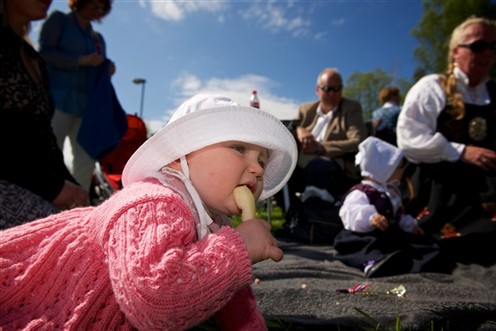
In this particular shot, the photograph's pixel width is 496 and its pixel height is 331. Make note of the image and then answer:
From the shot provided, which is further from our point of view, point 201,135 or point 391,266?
point 391,266

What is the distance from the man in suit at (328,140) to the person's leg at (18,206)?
2565mm

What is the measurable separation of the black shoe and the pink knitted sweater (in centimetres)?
169

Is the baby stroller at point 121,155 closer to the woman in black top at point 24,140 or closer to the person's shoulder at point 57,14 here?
the person's shoulder at point 57,14

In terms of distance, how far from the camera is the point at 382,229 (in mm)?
2508

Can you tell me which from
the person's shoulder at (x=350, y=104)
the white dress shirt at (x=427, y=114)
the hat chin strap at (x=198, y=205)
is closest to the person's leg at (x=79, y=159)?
the hat chin strap at (x=198, y=205)

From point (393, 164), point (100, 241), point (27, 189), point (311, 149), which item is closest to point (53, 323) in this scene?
point (100, 241)

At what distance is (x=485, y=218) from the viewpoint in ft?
8.51

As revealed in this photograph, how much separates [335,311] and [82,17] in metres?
3.05

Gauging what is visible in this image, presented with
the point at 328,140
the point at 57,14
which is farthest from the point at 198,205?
the point at 328,140

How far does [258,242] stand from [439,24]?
778 inches

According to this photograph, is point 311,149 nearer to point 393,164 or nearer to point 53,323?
point 393,164

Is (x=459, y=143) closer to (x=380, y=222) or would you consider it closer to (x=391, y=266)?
(x=380, y=222)

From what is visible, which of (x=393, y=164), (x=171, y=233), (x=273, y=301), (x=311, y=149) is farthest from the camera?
(x=311, y=149)

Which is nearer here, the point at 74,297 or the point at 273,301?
the point at 74,297
